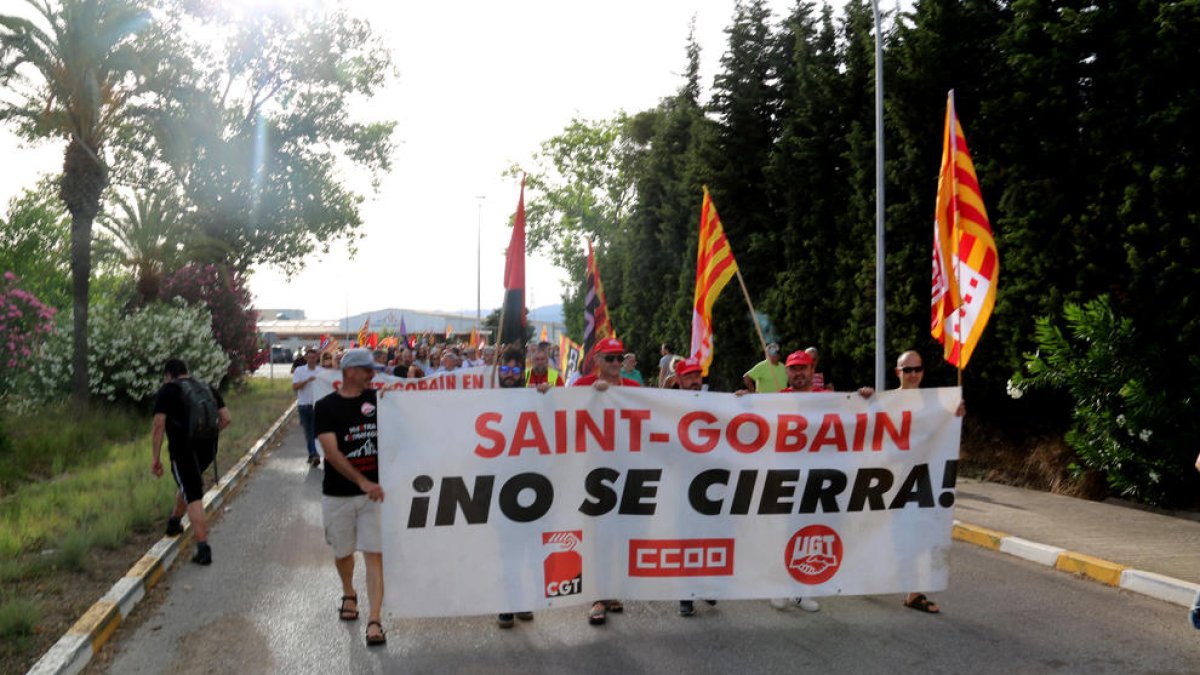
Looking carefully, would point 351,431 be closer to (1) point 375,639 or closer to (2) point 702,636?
(1) point 375,639

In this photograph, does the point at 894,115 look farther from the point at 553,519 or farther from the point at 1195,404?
the point at 553,519

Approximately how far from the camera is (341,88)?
44.3 meters

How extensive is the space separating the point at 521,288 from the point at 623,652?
3.36 metres

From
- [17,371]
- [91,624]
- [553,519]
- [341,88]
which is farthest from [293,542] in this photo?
[341,88]

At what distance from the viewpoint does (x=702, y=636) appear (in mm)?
6824

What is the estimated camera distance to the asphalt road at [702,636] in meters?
6.21

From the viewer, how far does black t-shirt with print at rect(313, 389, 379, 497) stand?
22.6 feet

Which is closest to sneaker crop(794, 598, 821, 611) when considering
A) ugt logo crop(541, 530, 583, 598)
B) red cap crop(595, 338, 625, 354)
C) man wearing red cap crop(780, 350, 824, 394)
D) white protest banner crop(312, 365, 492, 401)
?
man wearing red cap crop(780, 350, 824, 394)

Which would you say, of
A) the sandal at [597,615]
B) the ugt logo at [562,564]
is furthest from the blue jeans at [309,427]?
the ugt logo at [562,564]

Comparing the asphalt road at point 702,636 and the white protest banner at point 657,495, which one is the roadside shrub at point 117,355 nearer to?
the asphalt road at point 702,636

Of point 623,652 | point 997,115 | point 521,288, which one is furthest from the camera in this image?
point 997,115

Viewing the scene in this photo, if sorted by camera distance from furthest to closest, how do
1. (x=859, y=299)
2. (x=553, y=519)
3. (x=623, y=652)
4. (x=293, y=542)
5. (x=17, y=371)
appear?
1. (x=17, y=371)
2. (x=859, y=299)
3. (x=293, y=542)
4. (x=553, y=519)
5. (x=623, y=652)

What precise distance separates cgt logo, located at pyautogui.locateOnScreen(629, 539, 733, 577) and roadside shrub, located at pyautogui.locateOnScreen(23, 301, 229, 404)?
22250 mm

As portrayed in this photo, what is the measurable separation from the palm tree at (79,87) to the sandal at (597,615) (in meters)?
20.5
